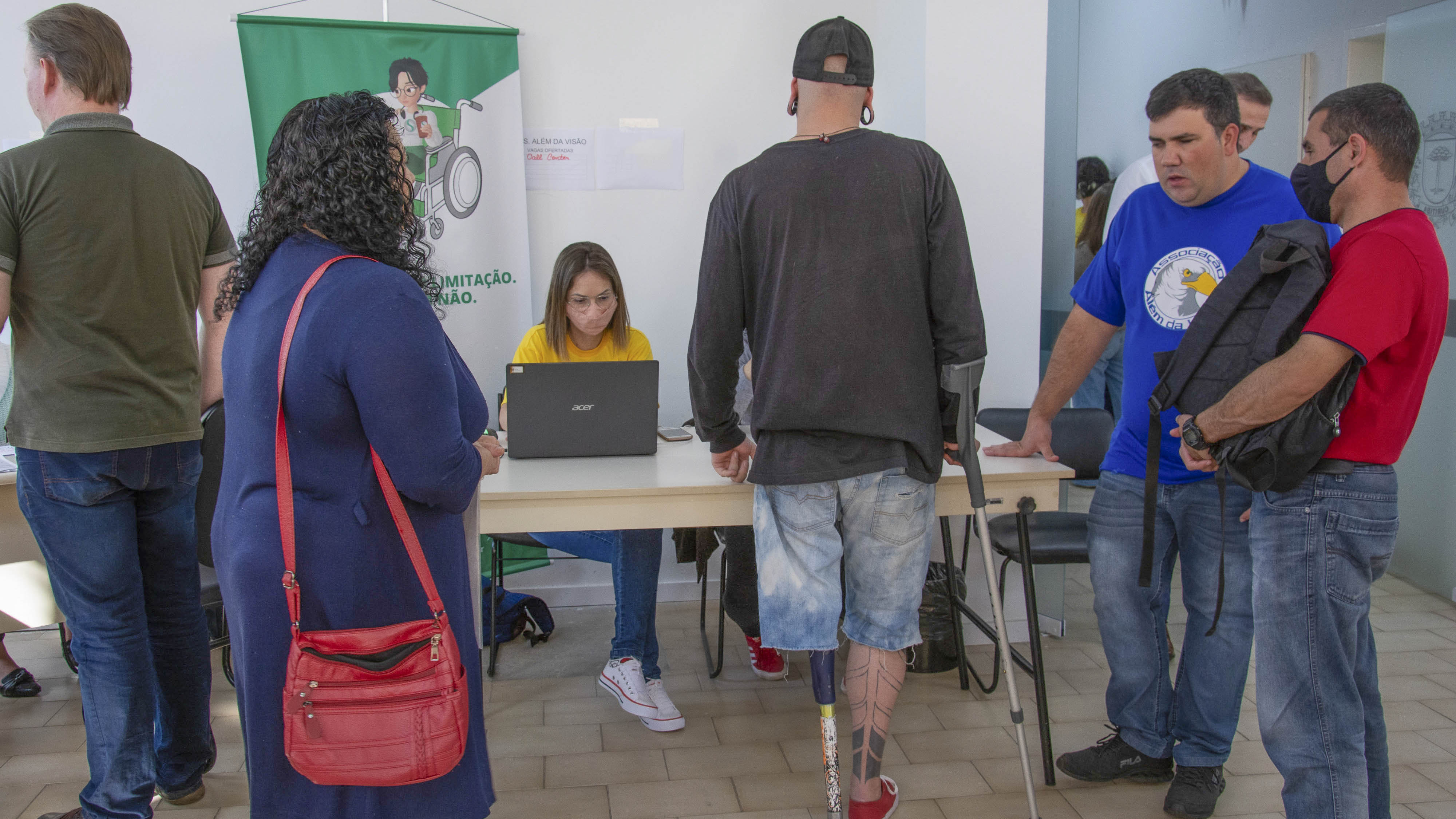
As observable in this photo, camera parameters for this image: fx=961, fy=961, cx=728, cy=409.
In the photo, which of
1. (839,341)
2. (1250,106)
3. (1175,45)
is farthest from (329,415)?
(1175,45)

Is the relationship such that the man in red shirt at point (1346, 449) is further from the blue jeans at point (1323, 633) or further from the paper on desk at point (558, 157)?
the paper on desk at point (558, 157)

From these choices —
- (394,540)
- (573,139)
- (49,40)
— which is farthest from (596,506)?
(573,139)

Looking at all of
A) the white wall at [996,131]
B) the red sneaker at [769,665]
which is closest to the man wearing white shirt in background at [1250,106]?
the white wall at [996,131]

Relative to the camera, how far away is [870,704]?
2.08m

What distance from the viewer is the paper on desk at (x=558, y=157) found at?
3.61 meters

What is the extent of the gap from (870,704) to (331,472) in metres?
1.27

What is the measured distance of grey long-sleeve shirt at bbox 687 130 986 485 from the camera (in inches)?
72.9

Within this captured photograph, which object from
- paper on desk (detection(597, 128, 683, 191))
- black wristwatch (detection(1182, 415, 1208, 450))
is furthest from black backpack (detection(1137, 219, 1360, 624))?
paper on desk (detection(597, 128, 683, 191))

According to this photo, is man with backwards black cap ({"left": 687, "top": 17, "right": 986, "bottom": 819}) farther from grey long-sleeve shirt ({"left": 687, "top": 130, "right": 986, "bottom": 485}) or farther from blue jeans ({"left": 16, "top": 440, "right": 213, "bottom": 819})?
blue jeans ({"left": 16, "top": 440, "right": 213, "bottom": 819})

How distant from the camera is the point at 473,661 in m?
1.53

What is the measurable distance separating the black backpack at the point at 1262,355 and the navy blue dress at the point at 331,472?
1383 mm

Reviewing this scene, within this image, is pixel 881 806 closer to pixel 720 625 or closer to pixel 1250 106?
pixel 720 625

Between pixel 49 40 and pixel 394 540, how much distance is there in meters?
1.37

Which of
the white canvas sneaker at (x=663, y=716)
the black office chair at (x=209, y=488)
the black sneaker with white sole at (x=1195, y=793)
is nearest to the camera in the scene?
the black sneaker with white sole at (x=1195, y=793)
